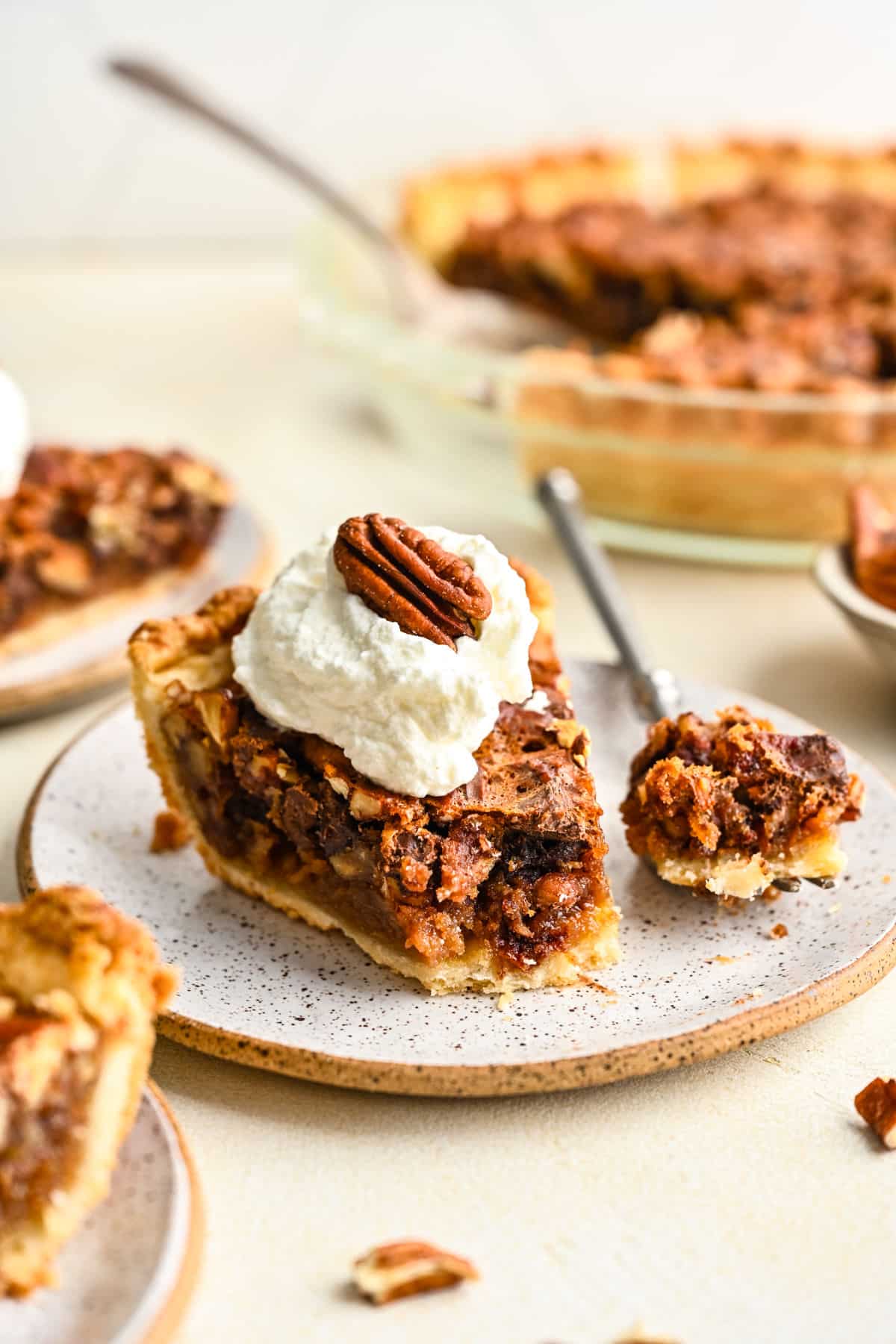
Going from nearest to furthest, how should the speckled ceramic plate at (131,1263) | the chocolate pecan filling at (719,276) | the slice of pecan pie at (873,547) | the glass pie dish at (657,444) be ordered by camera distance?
the speckled ceramic plate at (131,1263) → the slice of pecan pie at (873,547) → the glass pie dish at (657,444) → the chocolate pecan filling at (719,276)

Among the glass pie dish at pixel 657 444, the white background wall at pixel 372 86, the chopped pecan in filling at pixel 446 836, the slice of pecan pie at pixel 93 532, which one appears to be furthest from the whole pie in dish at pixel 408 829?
the white background wall at pixel 372 86

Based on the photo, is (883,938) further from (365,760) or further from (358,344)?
(358,344)

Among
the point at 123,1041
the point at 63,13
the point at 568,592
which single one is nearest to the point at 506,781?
the point at 123,1041

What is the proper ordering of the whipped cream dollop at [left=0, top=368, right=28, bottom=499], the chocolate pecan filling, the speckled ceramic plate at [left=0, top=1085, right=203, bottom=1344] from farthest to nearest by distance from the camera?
the chocolate pecan filling, the whipped cream dollop at [left=0, top=368, right=28, bottom=499], the speckled ceramic plate at [left=0, top=1085, right=203, bottom=1344]

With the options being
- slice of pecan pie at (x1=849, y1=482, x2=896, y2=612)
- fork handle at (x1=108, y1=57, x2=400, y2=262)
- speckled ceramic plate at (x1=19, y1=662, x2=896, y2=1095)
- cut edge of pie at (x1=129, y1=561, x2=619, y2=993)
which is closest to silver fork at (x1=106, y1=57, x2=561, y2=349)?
fork handle at (x1=108, y1=57, x2=400, y2=262)

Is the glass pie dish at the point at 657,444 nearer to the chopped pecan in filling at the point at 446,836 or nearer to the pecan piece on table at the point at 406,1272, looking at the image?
the chopped pecan in filling at the point at 446,836

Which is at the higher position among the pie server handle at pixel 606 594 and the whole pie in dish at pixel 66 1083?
the pie server handle at pixel 606 594

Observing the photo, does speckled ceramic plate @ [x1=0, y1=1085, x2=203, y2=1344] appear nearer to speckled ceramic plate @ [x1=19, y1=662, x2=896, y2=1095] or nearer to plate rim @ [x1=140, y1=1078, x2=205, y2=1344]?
plate rim @ [x1=140, y1=1078, x2=205, y2=1344]
